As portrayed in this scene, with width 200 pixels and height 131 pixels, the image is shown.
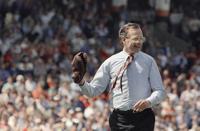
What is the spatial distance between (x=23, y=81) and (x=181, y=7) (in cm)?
1036

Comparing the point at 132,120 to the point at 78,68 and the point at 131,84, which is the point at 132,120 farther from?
the point at 78,68

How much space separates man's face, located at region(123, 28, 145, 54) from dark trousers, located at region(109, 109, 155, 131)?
0.50 meters

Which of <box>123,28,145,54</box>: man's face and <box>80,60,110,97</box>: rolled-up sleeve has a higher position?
<box>123,28,145,54</box>: man's face

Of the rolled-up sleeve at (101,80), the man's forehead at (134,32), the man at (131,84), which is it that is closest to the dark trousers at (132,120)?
the man at (131,84)

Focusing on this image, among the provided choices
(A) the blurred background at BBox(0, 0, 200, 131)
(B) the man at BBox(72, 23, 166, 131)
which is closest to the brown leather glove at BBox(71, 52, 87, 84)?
(B) the man at BBox(72, 23, 166, 131)

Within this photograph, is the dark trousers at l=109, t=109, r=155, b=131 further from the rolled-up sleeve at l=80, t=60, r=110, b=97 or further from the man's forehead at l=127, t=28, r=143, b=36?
the man's forehead at l=127, t=28, r=143, b=36

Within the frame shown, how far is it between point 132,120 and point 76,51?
18.7 ft

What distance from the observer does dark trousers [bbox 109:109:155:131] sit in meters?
6.25

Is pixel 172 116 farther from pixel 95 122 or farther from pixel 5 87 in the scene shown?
pixel 5 87

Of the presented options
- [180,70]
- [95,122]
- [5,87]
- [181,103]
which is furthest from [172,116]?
[180,70]

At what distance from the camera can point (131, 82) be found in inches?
245

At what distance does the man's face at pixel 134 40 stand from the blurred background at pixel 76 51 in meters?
6.89

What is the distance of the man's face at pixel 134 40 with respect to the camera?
619cm

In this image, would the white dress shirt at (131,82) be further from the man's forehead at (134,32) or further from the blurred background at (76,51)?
the blurred background at (76,51)
